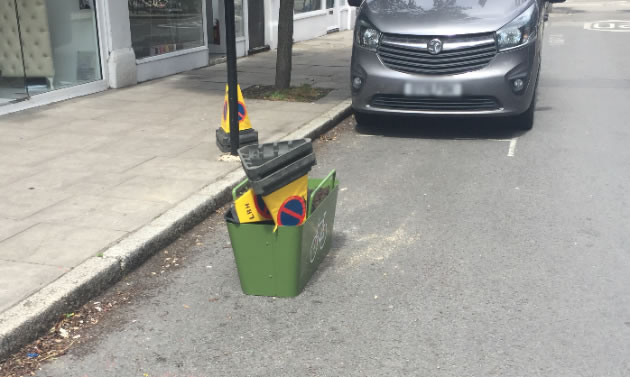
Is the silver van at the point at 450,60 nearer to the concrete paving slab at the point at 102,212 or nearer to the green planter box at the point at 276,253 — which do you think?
the concrete paving slab at the point at 102,212

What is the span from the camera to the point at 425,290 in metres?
4.52

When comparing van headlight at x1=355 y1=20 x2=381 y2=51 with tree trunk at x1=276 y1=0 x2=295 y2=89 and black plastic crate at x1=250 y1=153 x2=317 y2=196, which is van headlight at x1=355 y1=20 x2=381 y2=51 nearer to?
tree trunk at x1=276 y1=0 x2=295 y2=89

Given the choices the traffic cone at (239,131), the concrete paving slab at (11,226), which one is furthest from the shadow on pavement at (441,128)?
the concrete paving slab at (11,226)

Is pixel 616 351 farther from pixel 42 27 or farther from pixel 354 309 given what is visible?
pixel 42 27

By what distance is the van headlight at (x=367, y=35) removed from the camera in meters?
8.48

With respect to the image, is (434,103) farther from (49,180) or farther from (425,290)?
(49,180)

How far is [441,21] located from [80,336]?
19.0 ft

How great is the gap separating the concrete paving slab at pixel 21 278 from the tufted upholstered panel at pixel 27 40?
19.8 ft

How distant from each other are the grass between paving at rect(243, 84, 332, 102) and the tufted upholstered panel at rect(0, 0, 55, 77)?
9.60 feet

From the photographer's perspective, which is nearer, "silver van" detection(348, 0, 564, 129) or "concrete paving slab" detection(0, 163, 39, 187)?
"concrete paving slab" detection(0, 163, 39, 187)

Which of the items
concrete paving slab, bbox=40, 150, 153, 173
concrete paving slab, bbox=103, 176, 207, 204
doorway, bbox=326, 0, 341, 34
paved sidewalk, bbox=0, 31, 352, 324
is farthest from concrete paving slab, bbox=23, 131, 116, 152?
doorway, bbox=326, 0, 341, 34

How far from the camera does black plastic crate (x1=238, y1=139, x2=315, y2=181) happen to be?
3.97m

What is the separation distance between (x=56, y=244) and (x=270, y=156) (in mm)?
1711

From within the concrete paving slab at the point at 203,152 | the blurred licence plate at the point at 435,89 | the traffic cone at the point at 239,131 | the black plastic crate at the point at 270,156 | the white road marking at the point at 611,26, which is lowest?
the white road marking at the point at 611,26
